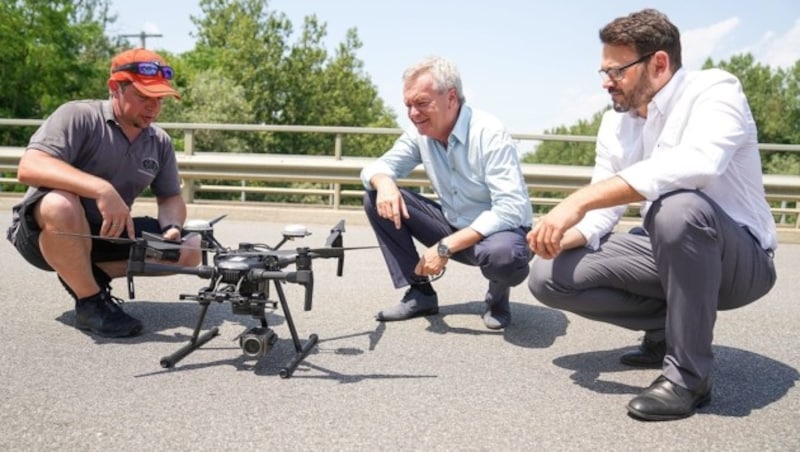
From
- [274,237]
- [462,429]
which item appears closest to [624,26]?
[462,429]

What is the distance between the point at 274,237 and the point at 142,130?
3465mm

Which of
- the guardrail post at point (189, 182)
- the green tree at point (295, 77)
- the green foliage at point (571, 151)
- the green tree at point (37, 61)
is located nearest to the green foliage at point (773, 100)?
the green foliage at point (571, 151)

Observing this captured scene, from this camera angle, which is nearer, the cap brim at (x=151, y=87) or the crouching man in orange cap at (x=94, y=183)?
the crouching man in orange cap at (x=94, y=183)

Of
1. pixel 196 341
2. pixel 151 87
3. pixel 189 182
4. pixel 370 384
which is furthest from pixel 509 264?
pixel 189 182

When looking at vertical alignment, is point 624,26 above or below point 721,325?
above

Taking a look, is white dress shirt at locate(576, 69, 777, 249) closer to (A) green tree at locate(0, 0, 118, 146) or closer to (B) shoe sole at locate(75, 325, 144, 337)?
(B) shoe sole at locate(75, 325, 144, 337)

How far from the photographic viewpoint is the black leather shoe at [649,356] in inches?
119

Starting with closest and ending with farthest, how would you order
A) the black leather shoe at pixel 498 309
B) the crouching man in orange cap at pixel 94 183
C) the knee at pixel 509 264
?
the crouching man in orange cap at pixel 94 183, the knee at pixel 509 264, the black leather shoe at pixel 498 309

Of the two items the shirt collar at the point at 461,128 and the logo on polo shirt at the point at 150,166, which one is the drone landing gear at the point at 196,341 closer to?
the logo on polo shirt at the point at 150,166

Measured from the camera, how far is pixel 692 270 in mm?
2377

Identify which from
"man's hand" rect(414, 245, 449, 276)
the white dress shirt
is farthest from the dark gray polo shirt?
the white dress shirt

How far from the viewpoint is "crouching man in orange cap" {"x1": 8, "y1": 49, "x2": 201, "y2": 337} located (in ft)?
10.3

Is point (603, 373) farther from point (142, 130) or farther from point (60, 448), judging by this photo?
point (142, 130)

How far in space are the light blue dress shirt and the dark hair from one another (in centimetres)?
97
